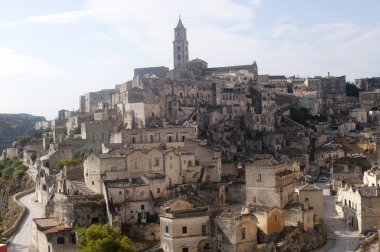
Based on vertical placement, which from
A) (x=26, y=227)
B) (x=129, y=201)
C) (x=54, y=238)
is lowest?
(x=26, y=227)

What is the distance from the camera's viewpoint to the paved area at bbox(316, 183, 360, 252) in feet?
144

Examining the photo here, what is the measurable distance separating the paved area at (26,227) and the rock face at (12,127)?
282 ft

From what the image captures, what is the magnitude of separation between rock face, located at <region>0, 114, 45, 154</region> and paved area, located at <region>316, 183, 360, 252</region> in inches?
4320

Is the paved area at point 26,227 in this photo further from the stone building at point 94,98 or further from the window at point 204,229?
the stone building at point 94,98

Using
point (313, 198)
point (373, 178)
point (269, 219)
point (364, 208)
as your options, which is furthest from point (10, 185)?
point (364, 208)

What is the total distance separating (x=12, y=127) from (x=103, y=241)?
141860mm

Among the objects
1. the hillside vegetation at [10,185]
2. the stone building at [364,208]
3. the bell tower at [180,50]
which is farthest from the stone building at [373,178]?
the bell tower at [180,50]

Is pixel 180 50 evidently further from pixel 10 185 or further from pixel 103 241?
pixel 103 241

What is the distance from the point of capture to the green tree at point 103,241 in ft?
126

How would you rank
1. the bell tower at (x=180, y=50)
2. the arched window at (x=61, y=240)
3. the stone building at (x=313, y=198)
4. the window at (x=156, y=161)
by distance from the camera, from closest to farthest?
the arched window at (x=61, y=240), the stone building at (x=313, y=198), the window at (x=156, y=161), the bell tower at (x=180, y=50)

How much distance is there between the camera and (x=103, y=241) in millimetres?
38500

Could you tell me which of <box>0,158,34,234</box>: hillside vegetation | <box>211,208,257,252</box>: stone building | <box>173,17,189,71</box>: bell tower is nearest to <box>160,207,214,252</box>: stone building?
<box>211,208,257,252</box>: stone building

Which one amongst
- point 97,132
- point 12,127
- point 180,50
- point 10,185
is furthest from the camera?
point 12,127

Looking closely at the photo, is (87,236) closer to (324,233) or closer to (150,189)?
(150,189)
